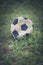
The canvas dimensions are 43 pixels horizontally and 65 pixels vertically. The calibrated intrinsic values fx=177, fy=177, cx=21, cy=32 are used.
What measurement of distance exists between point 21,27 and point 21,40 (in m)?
0.16

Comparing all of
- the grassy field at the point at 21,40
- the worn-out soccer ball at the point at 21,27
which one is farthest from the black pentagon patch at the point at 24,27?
the grassy field at the point at 21,40

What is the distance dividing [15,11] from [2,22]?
22 centimetres

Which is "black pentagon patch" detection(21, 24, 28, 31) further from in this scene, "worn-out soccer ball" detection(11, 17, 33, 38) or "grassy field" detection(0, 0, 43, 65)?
"grassy field" detection(0, 0, 43, 65)

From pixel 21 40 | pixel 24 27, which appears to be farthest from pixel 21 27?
pixel 21 40

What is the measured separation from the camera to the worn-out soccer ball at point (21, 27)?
2184mm

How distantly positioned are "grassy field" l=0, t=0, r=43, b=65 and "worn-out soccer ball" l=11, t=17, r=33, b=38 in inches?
2.0

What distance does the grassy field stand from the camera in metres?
2.16

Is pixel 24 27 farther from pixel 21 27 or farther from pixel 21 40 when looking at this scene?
pixel 21 40

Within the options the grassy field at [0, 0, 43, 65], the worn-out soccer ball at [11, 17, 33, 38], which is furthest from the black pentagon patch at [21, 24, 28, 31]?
the grassy field at [0, 0, 43, 65]

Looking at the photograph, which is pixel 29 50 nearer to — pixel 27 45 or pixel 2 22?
pixel 27 45

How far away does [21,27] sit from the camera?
2.20 meters

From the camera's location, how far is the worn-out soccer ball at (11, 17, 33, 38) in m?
2.18

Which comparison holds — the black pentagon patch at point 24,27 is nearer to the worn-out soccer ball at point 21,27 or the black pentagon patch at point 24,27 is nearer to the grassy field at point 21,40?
the worn-out soccer ball at point 21,27

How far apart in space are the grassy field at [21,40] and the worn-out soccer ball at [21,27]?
0.05 meters
